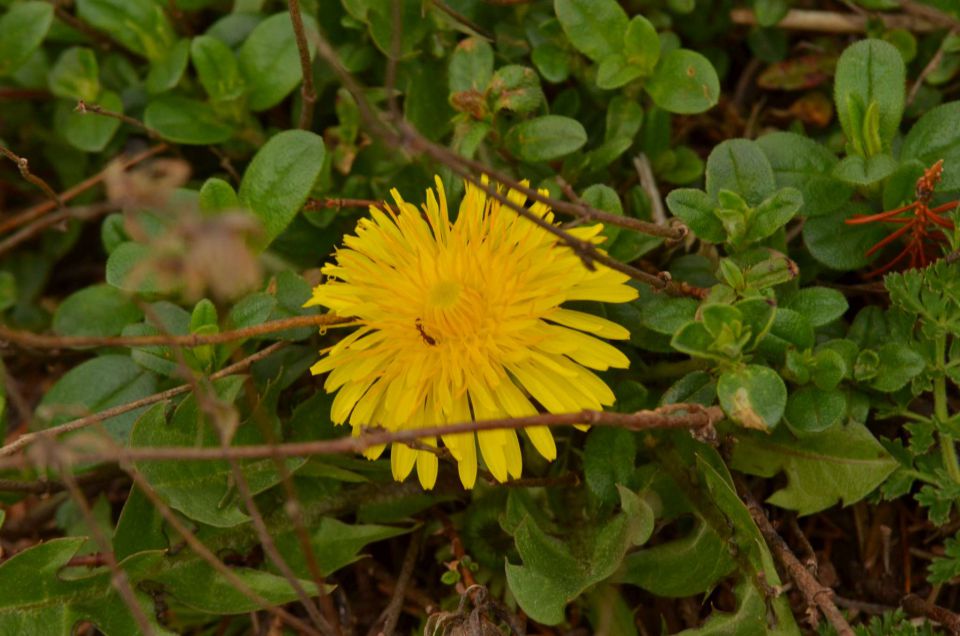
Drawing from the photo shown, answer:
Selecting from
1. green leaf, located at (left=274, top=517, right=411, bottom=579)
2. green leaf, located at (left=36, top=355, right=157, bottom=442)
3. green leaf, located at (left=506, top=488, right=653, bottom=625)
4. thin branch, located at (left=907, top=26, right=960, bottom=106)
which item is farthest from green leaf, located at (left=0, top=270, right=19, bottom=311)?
thin branch, located at (left=907, top=26, right=960, bottom=106)

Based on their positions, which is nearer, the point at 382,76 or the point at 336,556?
the point at 336,556

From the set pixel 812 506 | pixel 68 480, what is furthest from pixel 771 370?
pixel 68 480

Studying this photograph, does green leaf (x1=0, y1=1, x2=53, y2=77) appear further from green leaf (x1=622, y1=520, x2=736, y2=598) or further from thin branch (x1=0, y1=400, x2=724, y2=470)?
green leaf (x1=622, y1=520, x2=736, y2=598)

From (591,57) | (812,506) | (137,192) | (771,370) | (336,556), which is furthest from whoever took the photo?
(591,57)

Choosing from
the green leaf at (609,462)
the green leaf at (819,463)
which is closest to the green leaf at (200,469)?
the green leaf at (609,462)

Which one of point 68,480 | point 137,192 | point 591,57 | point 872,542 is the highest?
point 137,192

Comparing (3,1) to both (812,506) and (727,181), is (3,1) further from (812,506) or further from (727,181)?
(812,506)

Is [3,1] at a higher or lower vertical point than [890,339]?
higher

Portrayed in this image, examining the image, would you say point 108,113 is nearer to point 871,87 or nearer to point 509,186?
point 509,186

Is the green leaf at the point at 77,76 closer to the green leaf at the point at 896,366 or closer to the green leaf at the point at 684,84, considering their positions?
the green leaf at the point at 684,84
